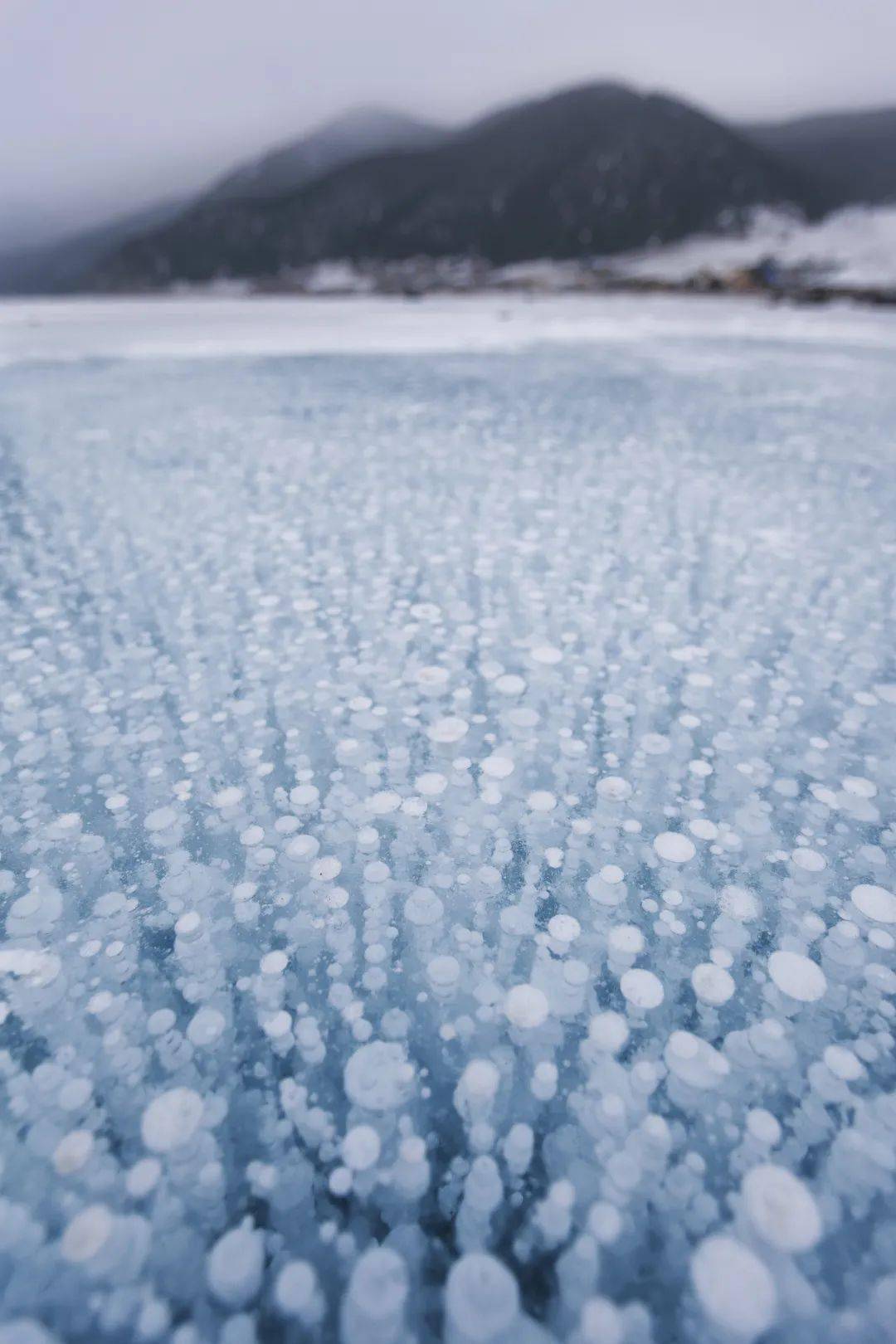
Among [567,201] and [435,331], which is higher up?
[567,201]

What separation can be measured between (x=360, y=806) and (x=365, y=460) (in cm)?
524

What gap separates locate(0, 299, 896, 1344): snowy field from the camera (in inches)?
52.3

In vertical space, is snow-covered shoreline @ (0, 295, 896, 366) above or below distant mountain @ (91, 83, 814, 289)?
below

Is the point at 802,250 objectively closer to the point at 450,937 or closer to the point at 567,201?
the point at 567,201

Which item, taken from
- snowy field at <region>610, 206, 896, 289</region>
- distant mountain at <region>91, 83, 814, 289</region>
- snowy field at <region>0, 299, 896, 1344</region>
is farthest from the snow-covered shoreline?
distant mountain at <region>91, 83, 814, 289</region>

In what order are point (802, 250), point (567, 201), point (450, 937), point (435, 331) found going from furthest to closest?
point (567, 201)
point (802, 250)
point (435, 331)
point (450, 937)

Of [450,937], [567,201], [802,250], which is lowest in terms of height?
[450,937]

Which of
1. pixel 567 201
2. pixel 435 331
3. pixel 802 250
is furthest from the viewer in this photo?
pixel 567 201

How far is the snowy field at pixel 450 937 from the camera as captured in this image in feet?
4.36

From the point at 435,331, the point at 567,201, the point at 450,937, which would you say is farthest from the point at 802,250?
the point at 450,937

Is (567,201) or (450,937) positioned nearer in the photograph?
(450,937)

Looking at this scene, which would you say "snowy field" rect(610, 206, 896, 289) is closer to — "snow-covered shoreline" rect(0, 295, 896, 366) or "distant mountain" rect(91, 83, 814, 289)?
"snow-covered shoreline" rect(0, 295, 896, 366)

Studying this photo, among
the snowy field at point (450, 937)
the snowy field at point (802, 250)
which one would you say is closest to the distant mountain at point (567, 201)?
the snowy field at point (802, 250)

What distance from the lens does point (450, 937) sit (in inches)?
76.9
